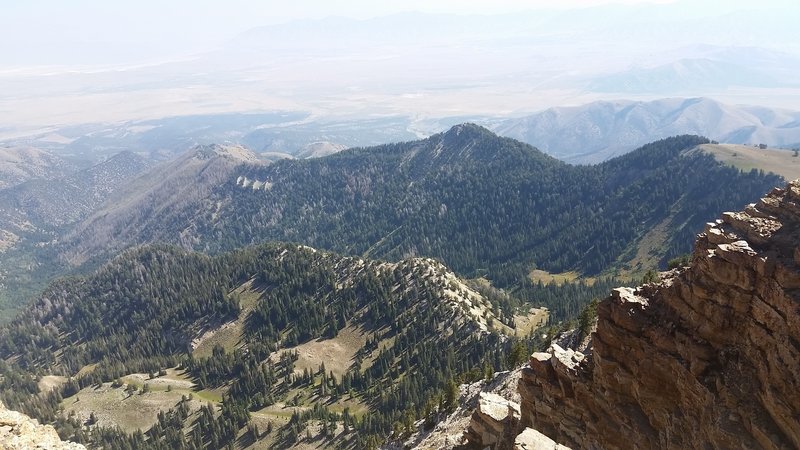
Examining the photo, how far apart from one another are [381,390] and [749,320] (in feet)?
490

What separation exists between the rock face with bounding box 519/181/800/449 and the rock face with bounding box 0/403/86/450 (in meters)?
37.5

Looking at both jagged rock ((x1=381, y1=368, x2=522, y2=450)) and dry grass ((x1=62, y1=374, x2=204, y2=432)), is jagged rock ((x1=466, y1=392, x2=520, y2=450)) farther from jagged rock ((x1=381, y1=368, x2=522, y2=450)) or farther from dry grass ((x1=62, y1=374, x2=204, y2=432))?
dry grass ((x1=62, y1=374, x2=204, y2=432))

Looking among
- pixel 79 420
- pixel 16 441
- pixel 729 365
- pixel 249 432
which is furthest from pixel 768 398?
pixel 79 420

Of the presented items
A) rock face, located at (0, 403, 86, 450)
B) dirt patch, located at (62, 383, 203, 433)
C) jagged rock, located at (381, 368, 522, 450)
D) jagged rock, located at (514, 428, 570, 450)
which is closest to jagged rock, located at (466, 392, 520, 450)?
jagged rock, located at (381, 368, 522, 450)

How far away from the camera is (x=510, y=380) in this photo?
74.2 metres

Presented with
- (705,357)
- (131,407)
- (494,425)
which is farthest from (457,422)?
(131,407)

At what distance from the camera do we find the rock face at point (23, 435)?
97.1 ft

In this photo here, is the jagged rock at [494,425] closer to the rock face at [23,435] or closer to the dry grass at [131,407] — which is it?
→ the rock face at [23,435]

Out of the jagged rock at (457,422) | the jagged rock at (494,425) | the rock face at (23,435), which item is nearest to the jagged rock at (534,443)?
the jagged rock at (494,425)

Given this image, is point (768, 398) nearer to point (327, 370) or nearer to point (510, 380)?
point (510, 380)

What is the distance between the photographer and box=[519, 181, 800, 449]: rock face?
27141 mm

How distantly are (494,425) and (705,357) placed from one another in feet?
69.6

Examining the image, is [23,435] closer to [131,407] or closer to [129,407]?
[131,407]

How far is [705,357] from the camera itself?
30.9 meters
